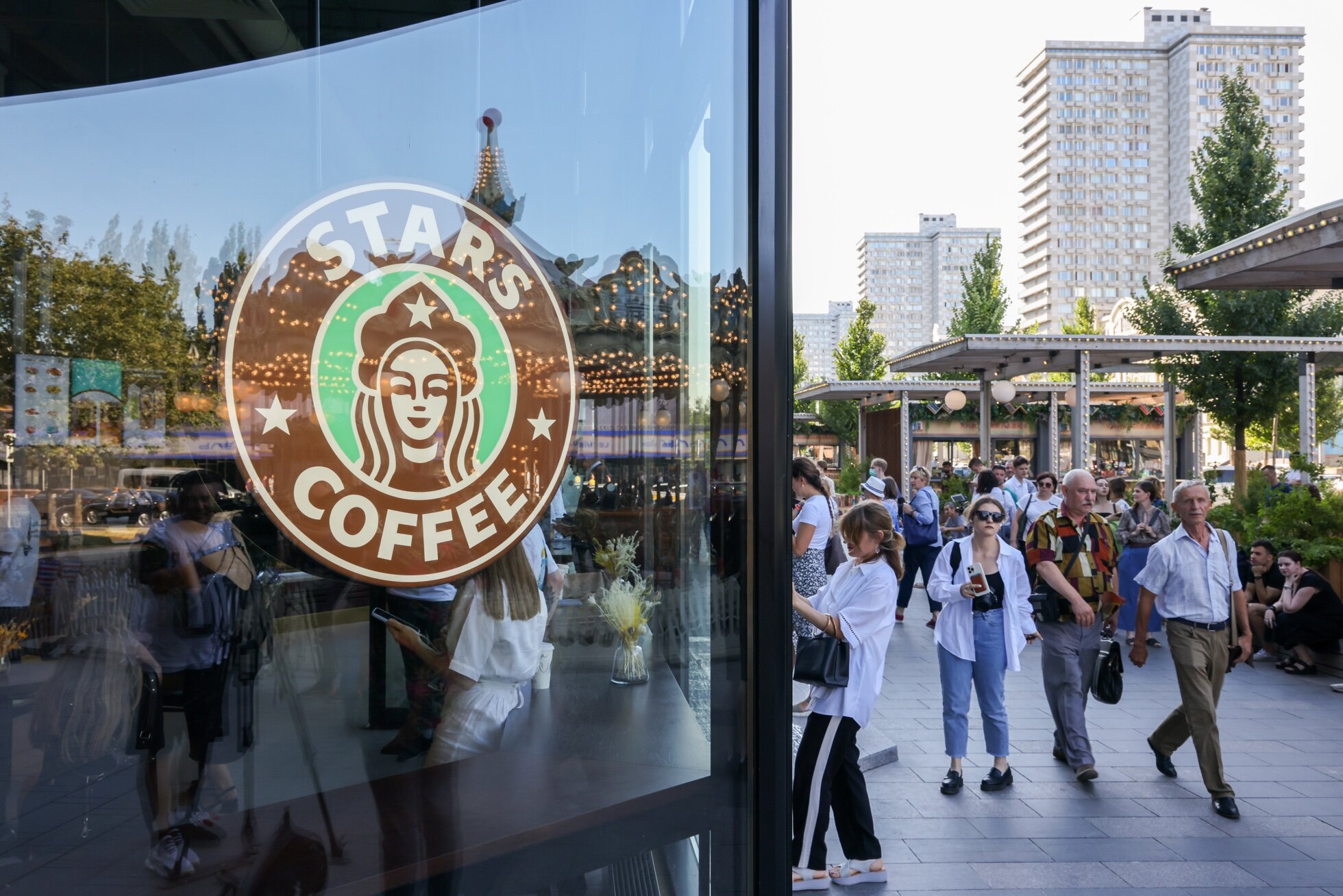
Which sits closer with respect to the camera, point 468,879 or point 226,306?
point 226,306

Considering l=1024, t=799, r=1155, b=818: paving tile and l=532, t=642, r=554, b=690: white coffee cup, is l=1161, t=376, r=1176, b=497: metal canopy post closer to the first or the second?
l=1024, t=799, r=1155, b=818: paving tile

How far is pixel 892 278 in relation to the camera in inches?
7269

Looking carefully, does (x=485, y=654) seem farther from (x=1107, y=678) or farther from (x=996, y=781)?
(x=1107, y=678)

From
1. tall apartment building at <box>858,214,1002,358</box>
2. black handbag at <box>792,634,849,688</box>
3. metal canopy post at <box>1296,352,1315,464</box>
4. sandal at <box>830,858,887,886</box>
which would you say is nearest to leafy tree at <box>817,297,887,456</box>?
metal canopy post at <box>1296,352,1315,464</box>

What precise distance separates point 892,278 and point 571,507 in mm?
190372

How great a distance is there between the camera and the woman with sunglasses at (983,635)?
17.7ft

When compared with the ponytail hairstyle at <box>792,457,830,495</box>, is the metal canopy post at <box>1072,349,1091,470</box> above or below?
above

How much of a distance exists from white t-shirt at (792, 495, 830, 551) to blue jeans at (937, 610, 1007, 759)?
1638 millimetres

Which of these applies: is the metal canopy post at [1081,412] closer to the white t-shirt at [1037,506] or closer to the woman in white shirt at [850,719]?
the white t-shirt at [1037,506]

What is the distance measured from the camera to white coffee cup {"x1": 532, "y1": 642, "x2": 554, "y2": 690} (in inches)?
95.0

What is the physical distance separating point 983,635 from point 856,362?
37868mm

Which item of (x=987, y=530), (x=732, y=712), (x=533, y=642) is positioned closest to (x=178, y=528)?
(x=533, y=642)

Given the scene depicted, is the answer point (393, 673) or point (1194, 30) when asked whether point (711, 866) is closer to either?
point (393, 673)

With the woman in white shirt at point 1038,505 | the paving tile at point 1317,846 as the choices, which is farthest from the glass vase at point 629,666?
the woman in white shirt at point 1038,505
